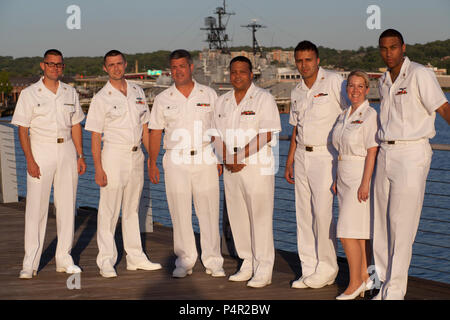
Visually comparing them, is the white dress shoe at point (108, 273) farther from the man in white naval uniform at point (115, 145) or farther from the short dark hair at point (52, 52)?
the short dark hair at point (52, 52)

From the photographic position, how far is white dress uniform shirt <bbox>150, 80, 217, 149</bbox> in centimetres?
470

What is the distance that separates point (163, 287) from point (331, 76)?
1775 millimetres

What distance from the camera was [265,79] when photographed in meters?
94.1

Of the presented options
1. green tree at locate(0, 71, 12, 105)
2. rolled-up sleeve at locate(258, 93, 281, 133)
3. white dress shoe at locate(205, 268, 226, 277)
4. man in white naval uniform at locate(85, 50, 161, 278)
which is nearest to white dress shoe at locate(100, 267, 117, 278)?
man in white naval uniform at locate(85, 50, 161, 278)

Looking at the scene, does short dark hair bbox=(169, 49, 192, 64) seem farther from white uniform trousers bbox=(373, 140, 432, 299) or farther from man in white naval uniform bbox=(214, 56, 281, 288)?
white uniform trousers bbox=(373, 140, 432, 299)

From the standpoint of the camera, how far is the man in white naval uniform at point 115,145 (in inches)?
186

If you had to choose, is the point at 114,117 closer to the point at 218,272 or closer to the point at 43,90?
the point at 43,90

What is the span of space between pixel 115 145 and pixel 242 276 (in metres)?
1.27

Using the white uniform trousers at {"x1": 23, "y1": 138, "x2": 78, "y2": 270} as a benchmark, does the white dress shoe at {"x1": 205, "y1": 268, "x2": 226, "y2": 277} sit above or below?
below

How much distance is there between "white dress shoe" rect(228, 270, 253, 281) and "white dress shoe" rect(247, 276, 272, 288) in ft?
0.53

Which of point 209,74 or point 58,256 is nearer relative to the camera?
point 58,256

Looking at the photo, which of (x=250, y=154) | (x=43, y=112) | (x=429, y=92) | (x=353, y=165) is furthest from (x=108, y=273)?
(x=429, y=92)

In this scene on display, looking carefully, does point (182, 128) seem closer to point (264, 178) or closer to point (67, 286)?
point (264, 178)


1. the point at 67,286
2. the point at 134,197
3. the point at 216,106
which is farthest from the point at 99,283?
the point at 216,106
